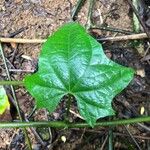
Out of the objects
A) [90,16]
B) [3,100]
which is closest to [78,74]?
[3,100]

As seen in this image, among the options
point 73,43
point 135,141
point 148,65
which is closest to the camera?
point 73,43

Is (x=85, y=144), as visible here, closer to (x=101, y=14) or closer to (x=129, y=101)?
(x=129, y=101)

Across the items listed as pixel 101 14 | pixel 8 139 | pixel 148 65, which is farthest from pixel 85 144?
pixel 101 14

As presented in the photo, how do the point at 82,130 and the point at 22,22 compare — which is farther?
the point at 22,22

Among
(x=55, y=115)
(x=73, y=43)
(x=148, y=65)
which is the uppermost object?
(x=73, y=43)

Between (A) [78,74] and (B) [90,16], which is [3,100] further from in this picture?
(B) [90,16]

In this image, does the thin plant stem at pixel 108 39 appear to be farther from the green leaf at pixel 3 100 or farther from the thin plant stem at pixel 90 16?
the green leaf at pixel 3 100

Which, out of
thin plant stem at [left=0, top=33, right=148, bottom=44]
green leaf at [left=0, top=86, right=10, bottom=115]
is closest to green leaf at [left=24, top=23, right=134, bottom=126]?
Result: green leaf at [left=0, top=86, right=10, bottom=115]
